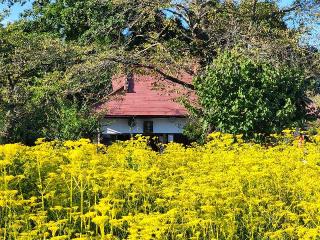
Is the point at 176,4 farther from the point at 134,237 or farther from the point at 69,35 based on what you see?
the point at 134,237

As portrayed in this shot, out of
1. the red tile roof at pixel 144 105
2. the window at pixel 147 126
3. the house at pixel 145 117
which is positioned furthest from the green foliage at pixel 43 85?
the window at pixel 147 126

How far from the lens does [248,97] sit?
571 inches

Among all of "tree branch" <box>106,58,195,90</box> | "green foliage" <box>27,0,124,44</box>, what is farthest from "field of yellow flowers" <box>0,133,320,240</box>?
"green foliage" <box>27,0,124,44</box>

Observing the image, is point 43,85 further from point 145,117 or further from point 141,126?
point 141,126

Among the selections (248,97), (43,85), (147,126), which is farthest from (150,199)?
(147,126)

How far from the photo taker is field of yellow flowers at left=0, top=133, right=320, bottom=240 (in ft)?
15.9

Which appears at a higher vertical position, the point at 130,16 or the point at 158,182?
the point at 130,16

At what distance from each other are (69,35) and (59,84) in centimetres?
938

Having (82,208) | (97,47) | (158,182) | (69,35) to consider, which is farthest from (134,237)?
(69,35)

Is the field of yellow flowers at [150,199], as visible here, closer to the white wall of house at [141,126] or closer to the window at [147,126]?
the white wall of house at [141,126]

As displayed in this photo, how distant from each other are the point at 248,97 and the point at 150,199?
8755mm

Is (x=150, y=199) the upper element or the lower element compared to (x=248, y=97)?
lower

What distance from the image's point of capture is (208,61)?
1986cm

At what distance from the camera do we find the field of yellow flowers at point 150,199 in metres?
4.84
